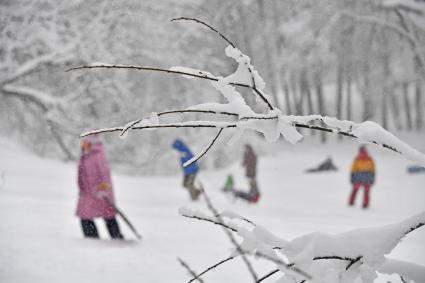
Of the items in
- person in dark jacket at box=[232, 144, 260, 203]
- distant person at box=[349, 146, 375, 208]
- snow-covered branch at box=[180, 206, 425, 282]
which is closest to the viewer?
snow-covered branch at box=[180, 206, 425, 282]

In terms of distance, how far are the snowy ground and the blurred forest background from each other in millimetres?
941

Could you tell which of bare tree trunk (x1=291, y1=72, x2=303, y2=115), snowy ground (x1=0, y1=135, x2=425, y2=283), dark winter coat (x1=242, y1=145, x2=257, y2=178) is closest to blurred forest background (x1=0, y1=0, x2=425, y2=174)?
snowy ground (x1=0, y1=135, x2=425, y2=283)

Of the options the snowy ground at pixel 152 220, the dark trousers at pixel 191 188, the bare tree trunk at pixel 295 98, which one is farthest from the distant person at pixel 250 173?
the bare tree trunk at pixel 295 98

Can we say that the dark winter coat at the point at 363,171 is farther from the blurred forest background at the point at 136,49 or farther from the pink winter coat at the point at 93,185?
the pink winter coat at the point at 93,185

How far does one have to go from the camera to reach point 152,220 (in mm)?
6262

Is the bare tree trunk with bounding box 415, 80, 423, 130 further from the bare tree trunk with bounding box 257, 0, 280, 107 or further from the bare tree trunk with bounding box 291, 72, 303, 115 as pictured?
the bare tree trunk with bounding box 257, 0, 280, 107

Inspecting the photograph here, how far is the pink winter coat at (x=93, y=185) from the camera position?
4.88 meters

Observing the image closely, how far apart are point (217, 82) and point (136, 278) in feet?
6.64

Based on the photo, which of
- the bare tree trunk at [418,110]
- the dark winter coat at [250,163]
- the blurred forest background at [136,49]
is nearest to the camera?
the blurred forest background at [136,49]

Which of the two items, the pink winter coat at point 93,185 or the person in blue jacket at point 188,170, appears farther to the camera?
the person in blue jacket at point 188,170

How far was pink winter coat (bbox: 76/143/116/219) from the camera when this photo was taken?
16.0ft

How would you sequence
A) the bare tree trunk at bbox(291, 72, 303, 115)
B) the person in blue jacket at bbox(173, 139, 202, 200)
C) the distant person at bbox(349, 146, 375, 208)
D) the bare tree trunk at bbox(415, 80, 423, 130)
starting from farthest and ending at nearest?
the bare tree trunk at bbox(415, 80, 423, 130), the bare tree trunk at bbox(291, 72, 303, 115), the distant person at bbox(349, 146, 375, 208), the person in blue jacket at bbox(173, 139, 202, 200)

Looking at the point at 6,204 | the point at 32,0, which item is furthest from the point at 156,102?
the point at 32,0

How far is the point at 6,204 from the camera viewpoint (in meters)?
5.64
